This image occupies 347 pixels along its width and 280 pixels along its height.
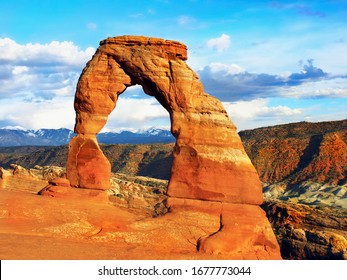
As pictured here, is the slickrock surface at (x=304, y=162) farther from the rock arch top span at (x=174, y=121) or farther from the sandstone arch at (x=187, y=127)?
the rock arch top span at (x=174, y=121)

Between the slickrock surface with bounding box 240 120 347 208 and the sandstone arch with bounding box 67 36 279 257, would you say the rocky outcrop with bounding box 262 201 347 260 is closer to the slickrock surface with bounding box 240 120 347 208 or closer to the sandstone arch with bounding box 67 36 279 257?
the sandstone arch with bounding box 67 36 279 257

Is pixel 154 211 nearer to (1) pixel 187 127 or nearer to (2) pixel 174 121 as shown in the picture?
(2) pixel 174 121

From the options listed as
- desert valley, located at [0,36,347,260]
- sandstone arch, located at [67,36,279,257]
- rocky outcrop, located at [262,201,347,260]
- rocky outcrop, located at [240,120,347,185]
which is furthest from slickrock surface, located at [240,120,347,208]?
sandstone arch, located at [67,36,279,257]

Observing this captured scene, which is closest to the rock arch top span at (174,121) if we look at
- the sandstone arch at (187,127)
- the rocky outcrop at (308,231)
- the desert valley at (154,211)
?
the sandstone arch at (187,127)

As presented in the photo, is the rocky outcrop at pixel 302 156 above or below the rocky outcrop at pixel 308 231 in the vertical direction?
above

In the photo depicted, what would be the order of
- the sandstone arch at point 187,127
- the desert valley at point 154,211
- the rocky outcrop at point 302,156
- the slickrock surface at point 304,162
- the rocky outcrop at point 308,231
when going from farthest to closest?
the rocky outcrop at point 302,156 < the slickrock surface at point 304,162 < the rocky outcrop at point 308,231 < the sandstone arch at point 187,127 < the desert valley at point 154,211

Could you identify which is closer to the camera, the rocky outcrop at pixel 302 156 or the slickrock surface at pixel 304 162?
the slickrock surface at pixel 304 162

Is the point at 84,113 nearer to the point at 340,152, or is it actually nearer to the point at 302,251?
the point at 302,251

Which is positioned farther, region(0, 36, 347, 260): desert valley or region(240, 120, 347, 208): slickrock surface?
region(240, 120, 347, 208): slickrock surface

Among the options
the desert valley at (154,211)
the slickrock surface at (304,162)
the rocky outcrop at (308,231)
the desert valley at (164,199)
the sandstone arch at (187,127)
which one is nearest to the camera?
the desert valley at (154,211)

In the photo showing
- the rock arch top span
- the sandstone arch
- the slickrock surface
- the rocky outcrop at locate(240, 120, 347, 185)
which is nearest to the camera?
the sandstone arch
